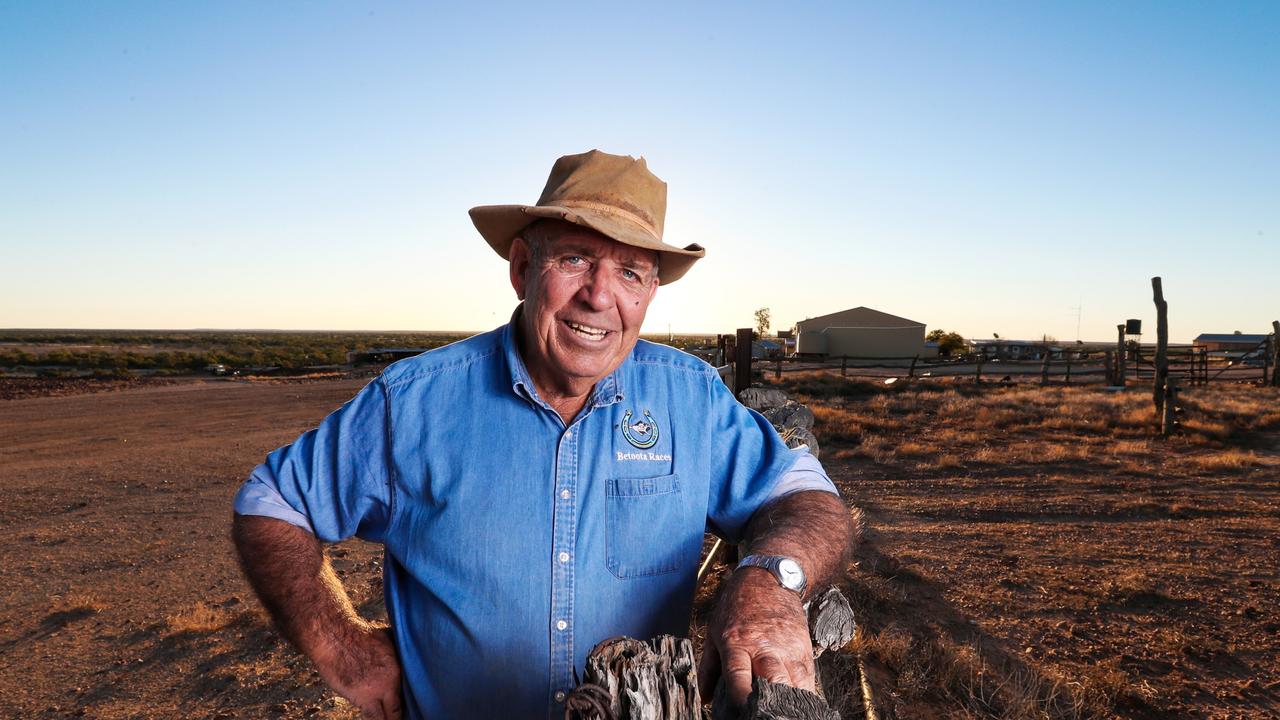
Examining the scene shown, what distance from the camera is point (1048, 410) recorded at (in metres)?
16.8

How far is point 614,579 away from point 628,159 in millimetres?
992

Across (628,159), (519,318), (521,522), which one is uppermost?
(628,159)

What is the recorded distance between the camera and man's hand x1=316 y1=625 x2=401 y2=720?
1.62m

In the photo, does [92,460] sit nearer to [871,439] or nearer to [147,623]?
[147,623]

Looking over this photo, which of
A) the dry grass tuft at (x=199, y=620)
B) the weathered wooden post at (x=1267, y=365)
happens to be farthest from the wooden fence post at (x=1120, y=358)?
the dry grass tuft at (x=199, y=620)

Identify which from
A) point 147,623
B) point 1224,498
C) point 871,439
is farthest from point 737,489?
point 871,439

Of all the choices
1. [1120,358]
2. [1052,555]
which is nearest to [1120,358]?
[1120,358]

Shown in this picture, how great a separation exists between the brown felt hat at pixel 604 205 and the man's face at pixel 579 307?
0.06 metres

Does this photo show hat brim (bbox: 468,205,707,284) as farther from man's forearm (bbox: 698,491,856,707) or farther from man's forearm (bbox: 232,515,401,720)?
man's forearm (bbox: 232,515,401,720)

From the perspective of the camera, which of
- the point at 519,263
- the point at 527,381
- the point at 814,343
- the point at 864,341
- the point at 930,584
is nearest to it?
the point at 527,381

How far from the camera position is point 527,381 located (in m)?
1.70

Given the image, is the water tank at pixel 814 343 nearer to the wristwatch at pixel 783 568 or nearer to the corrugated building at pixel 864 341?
the corrugated building at pixel 864 341

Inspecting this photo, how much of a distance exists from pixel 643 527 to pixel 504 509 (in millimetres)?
301

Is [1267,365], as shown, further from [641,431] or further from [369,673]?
[369,673]
